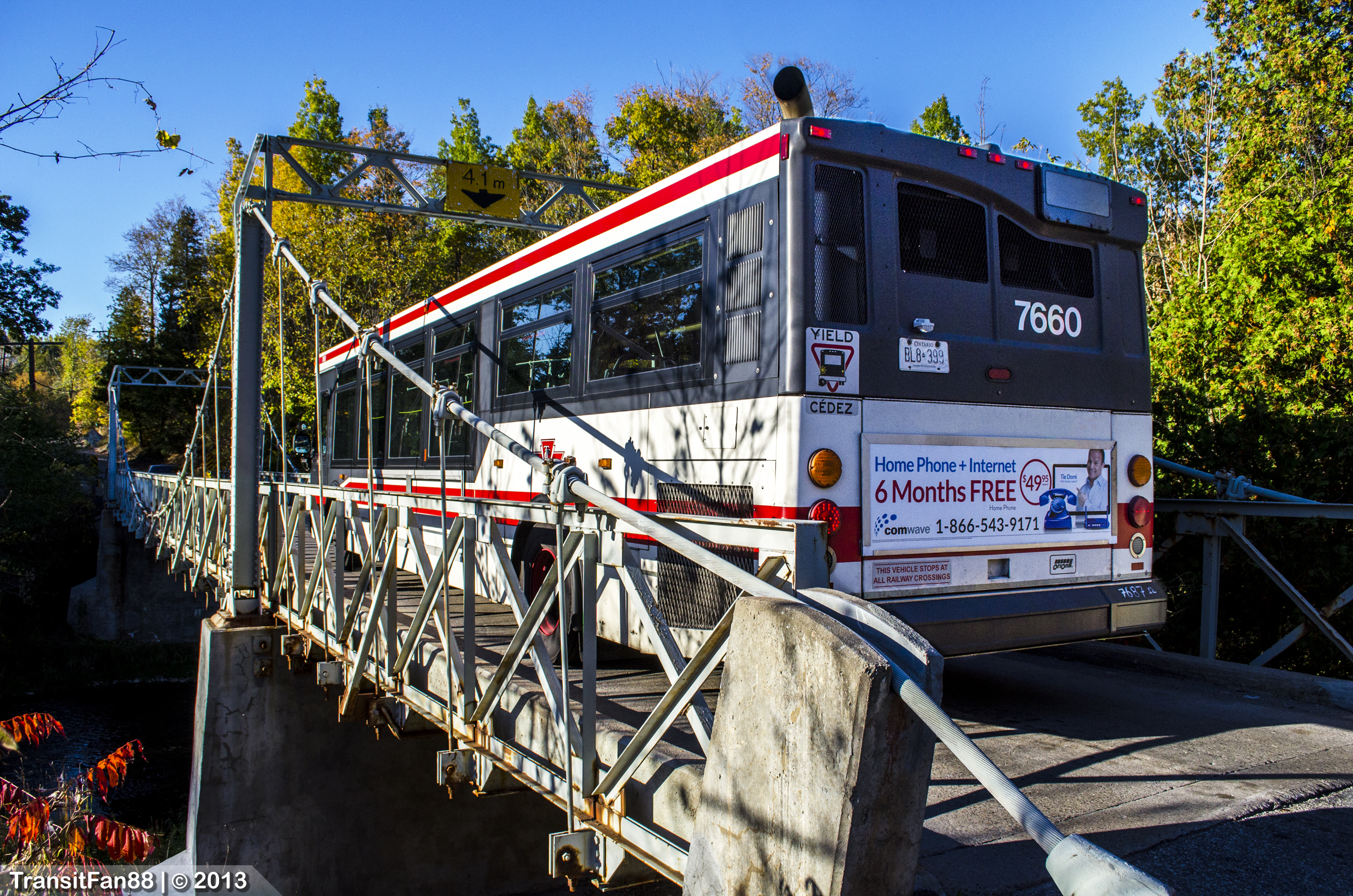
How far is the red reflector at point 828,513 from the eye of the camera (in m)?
4.91

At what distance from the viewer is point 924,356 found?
5.33 m

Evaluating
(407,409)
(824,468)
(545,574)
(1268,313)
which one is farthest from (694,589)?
(1268,313)

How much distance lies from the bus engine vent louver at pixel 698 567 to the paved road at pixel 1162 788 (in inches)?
57.4

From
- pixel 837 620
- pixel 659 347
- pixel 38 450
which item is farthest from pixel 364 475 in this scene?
pixel 38 450

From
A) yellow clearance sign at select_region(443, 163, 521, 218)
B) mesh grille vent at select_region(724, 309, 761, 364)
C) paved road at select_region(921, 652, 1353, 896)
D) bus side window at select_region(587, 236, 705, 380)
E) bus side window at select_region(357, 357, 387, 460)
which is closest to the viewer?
paved road at select_region(921, 652, 1353, 896)

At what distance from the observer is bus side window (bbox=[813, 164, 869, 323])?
5078mm

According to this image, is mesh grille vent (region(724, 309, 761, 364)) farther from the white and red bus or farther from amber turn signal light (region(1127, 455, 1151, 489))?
amber turn signal light (region(1127, 455, 1151, 489))

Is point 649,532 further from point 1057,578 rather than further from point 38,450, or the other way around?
point 38,450

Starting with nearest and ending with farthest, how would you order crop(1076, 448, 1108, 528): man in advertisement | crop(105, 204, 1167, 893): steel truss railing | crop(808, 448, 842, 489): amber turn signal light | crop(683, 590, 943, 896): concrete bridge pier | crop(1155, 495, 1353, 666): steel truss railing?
1. crop(683, 590, 943, 896): concrete bridge pier
2. crop(105, 204, 1167, 893): steel truss railing
3. crop(808, 448, 842, 489): amber turn signal light
4. crop(1076, 448, 1108, 528): man in advertisement
5. crop(1155, 495, 1353, 666): steel truss railing

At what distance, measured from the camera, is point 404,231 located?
26.8m

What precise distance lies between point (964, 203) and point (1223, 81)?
1575 centimetres

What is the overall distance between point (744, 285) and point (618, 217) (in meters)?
1.58

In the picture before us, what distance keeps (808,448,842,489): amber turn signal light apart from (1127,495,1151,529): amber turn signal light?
7.79 ft

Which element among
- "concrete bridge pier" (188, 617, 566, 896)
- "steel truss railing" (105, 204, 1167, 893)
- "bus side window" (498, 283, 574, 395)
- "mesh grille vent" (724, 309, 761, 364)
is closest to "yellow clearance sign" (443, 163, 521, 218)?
"steel truss railing" (105, 204, 1167, 893)
